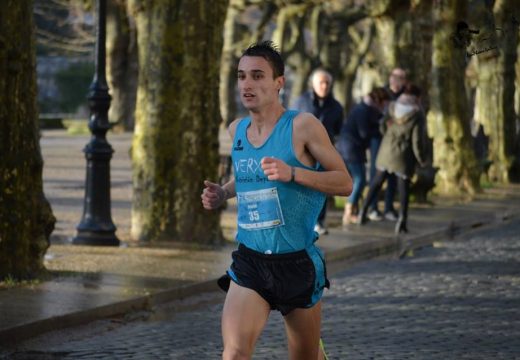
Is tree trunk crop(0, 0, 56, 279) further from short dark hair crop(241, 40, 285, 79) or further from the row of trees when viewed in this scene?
short dark hair crop(241, 40, 285, 79)

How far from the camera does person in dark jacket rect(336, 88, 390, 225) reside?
19000 mm

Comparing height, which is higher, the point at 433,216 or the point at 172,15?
the point at 172,15

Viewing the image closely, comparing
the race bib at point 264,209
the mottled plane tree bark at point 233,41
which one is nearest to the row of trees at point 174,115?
the race bib at point 264,209

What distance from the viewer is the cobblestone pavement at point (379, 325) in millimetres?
9336

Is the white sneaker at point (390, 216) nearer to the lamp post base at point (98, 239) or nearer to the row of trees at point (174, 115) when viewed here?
the row of trees at point (174, 115)

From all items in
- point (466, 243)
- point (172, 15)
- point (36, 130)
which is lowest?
point (466, 243)

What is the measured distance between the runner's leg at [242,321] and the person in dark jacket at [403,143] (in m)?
12.1

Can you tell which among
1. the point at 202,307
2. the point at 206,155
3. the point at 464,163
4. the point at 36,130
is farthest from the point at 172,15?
the point at 464,163

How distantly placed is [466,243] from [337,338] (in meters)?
8.13

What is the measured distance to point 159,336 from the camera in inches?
395

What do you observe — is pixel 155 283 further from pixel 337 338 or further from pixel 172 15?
pixel 172 15

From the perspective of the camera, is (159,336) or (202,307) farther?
(202,307)

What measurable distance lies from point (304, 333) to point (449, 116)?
2048 centimetres

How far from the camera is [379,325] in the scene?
34.9 feet
